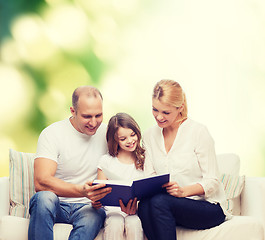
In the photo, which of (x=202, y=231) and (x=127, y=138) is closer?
(x=202, y=231)

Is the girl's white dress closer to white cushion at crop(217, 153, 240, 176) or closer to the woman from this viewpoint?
the woman

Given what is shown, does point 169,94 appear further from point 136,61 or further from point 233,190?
point 136,61

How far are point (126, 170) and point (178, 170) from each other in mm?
307

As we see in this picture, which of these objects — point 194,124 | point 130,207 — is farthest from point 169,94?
point 130,207

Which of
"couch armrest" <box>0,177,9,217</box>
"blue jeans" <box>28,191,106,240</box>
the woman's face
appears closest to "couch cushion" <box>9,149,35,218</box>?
"couch armrest" <box>0,177,9,217</box>

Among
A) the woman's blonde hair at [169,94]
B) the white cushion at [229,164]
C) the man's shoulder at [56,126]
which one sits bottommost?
the white cushion at [229,164]

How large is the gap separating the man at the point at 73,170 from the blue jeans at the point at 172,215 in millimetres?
230

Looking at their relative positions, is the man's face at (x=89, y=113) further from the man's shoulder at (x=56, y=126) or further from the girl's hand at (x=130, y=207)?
the girl's hand at (x=130, y=207)

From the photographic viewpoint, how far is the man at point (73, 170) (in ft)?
7.06

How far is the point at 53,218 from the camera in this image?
218 centimetres

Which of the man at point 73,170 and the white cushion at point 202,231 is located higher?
the man at point 73,170

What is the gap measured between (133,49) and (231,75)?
864 millimetres

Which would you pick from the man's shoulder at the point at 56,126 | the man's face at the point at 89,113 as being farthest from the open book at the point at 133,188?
the man's shoulder at the point at 56,126

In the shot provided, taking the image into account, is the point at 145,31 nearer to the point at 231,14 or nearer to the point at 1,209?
the point at 231,14
